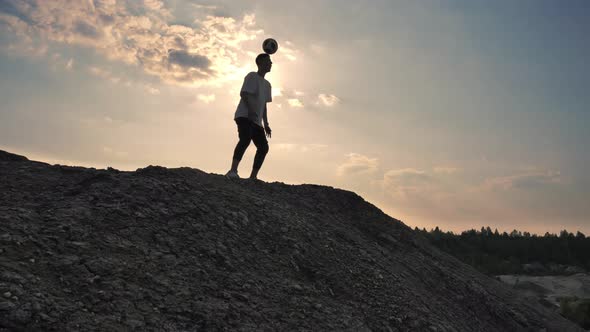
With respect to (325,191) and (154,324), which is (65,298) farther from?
(325,191)

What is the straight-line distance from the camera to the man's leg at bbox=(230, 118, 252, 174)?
7.26m

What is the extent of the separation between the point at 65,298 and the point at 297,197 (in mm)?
4363

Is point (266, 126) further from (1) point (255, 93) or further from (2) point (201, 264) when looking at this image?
(2) point (201, 264)

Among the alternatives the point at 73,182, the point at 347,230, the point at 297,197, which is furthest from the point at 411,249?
the point at 73,182

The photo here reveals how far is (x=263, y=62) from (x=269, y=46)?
0.27 metres

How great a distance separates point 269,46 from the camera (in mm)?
7559

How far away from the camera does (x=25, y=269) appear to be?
11.5 feet

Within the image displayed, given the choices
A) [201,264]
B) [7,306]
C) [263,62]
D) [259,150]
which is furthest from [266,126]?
[7,306]

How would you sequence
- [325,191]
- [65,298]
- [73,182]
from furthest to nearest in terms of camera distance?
1. [325,191]
2. [73,182]
3. [65,298]

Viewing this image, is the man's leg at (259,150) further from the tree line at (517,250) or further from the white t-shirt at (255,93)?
the tree line at (517,250)

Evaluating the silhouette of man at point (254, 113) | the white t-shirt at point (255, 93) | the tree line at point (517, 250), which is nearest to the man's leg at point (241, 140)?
the silhouette of man at point (254, 113)

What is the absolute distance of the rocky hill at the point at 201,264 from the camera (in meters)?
3.52

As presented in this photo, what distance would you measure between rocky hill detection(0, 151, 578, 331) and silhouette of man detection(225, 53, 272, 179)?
0.46m

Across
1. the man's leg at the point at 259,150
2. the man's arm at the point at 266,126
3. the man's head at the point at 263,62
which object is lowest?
the man's leg at the point at 259,150
